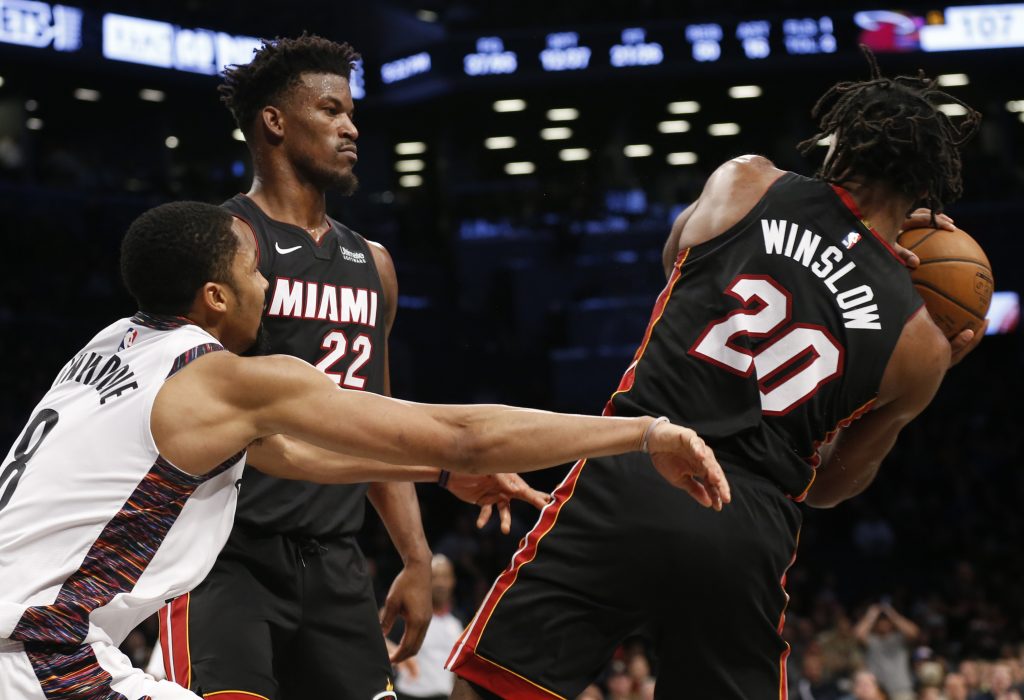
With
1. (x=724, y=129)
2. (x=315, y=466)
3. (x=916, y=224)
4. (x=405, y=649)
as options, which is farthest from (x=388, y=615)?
(x=724, y=129)

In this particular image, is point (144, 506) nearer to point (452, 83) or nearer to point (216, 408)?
point (216, 408)

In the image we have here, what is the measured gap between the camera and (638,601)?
3.15 m

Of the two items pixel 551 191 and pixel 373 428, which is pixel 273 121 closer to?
pixel 373 428

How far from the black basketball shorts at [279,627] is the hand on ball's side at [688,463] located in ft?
4.43

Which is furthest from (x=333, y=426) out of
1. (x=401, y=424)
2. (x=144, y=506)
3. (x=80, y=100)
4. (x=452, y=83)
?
(x=80, y=100)

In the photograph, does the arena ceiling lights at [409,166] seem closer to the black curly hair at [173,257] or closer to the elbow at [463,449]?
the black curly hair at [173,257]

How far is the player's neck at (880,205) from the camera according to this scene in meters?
3.46

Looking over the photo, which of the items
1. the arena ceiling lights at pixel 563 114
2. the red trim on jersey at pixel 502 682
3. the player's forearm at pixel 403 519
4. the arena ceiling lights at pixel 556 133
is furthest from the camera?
the arena ceiling lights at pixel 556 133

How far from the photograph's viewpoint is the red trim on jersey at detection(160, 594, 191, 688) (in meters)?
3.51

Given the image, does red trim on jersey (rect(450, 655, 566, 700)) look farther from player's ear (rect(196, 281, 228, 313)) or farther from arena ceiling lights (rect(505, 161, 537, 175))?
arena ceiling lights (rect(505, 161, 537, 175))

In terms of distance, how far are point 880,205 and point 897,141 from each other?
19 cm

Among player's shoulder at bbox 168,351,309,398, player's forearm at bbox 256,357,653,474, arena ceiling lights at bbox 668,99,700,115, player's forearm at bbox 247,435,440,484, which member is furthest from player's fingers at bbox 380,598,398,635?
arena ceiling lights at bbox 668,99,700,115

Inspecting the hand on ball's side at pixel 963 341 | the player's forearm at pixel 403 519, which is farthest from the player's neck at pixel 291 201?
the hand on ball's side at pixel 963 341

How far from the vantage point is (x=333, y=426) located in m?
2.87
